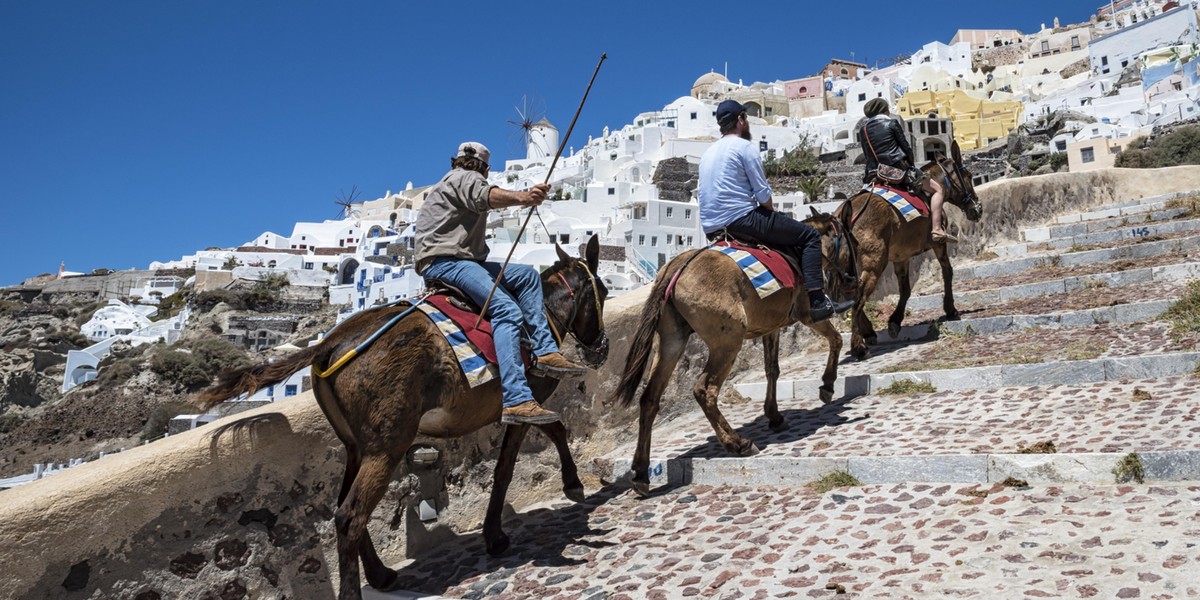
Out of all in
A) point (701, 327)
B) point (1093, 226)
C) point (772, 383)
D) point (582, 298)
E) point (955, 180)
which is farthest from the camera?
point (1093, 226)

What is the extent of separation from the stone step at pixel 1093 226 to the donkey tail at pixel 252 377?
45.6 feet

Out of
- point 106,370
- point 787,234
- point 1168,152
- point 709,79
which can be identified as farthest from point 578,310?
point 709,79

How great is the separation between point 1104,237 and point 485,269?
39.7ft

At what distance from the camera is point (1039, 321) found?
856 centimetres

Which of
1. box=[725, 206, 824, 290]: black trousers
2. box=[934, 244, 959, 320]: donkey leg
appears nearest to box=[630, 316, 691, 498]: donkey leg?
box=[725, 206, 824, 290]: black trousers

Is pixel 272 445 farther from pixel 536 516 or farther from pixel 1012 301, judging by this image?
pixel 1012 301

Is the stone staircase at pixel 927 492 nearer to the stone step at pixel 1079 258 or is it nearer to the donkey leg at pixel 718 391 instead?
the donkey leg at pixel 718 391

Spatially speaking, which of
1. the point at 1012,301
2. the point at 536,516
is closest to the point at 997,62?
the point at 1012,301

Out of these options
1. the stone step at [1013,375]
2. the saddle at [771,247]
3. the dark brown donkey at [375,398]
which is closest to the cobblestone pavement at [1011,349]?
the stone step at [1013,375]

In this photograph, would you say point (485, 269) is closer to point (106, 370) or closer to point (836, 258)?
point (836, 258)

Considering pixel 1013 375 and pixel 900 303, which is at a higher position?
pixel 900 303

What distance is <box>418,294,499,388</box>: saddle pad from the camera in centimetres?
470

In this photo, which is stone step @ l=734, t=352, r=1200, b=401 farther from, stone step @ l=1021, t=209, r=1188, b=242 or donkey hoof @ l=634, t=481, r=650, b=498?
stone step @ l=1021, t=209, r=1188, b=242

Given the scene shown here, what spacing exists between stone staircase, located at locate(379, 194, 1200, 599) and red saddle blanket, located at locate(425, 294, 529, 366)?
1.35 metres
